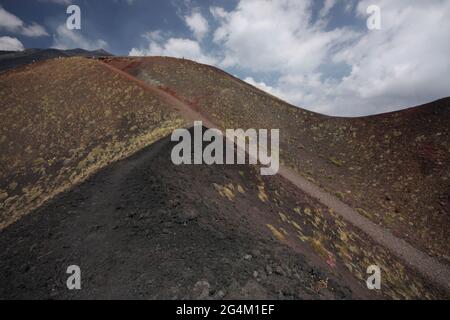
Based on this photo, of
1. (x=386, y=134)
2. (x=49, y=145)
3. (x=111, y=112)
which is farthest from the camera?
(x=386, y=134)

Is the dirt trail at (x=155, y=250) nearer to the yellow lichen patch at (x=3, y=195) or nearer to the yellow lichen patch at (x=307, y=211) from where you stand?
the yellow lichen patch at (x=307, y=211)

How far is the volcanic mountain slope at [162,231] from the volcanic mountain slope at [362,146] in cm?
679

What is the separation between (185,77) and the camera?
4150cm

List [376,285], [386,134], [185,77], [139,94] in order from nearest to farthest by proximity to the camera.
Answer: [376,285], [139,94], [386,134], [185,77]

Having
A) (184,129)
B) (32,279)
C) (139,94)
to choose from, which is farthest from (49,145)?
(32,279)

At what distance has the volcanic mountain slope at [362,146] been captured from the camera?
72.6 feet

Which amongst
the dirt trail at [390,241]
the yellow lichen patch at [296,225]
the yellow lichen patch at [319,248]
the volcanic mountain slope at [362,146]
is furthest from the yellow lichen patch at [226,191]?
the volcanic mountain slope at [362,146]

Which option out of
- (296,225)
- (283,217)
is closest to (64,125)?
(283,217)

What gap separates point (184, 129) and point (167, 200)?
971 cm

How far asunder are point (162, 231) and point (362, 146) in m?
29.6

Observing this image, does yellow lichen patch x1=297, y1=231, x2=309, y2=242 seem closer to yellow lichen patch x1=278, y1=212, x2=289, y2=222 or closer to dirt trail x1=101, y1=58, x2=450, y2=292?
yellow lichen patch x1=278, y1=212, x2=289, y2=222

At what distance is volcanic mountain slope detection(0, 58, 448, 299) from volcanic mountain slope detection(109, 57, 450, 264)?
6.79 m

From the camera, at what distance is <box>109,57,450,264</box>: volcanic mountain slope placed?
22.1m

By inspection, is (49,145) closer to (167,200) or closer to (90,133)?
(90,133)
